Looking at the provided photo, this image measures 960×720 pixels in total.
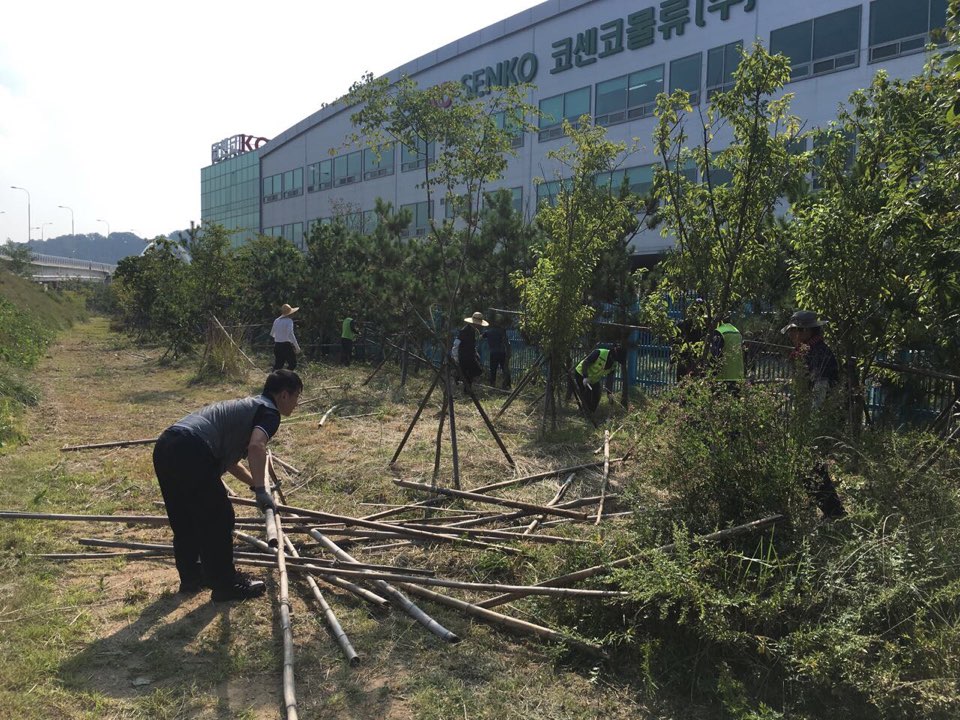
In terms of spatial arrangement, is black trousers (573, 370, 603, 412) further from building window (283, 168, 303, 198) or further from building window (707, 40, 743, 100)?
building window (283, 168, 303, 198)

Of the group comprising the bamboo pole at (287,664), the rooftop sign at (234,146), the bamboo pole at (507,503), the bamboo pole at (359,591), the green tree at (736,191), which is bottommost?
the bamboo pole at (359,591)

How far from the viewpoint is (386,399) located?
11.9 m

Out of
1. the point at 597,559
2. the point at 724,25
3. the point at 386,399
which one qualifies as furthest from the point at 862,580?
the point at 724,25

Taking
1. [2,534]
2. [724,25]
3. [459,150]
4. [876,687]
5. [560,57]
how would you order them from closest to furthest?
1. [876,687]
2. [2,534]
3. [459,150]
4. [724,25]
5. [560,57]

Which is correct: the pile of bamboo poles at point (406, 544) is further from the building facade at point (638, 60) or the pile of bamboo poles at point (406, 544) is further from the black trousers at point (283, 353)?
the building facade at point (638, 60)

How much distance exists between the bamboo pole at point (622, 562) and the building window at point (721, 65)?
19.0m

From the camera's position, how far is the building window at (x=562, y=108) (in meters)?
24.5

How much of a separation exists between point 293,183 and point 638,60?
24.9 meters

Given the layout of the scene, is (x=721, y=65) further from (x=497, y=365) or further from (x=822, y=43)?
(x=497, y=365)

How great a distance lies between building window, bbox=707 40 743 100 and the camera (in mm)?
20141

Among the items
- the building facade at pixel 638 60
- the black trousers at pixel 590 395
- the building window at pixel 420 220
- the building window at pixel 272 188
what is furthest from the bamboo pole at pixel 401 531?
the building window at pixel 272 188

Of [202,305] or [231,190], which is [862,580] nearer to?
[202,305]

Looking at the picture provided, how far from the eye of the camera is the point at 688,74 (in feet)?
69.9

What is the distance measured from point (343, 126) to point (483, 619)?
3545 cm
